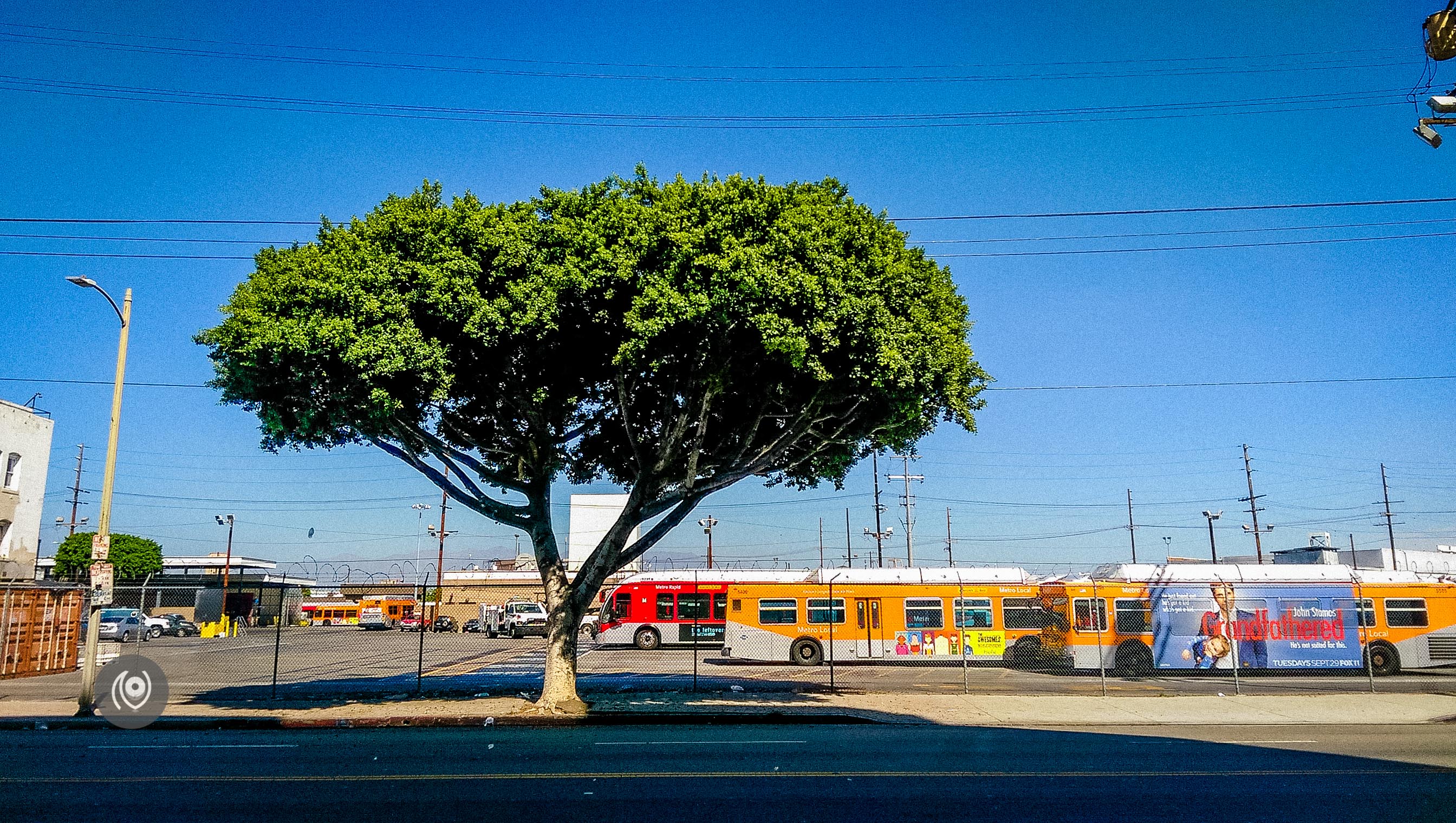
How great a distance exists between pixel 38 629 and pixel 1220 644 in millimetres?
36943

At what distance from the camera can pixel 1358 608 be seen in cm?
2777

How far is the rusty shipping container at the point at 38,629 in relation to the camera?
27484mm

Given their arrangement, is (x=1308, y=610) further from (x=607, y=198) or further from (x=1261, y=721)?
(x=607, y=198)

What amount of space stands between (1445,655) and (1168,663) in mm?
8809

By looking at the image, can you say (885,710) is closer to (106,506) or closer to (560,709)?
(560,709)

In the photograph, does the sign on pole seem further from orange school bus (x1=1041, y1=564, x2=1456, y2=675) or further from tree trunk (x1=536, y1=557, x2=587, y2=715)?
orange school bus (x1=1041, y1=564, x2=1456, y2=675)

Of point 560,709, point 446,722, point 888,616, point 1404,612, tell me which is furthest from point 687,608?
point 1404,612

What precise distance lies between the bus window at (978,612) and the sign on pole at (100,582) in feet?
79.6

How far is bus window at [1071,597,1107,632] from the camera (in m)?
28.9

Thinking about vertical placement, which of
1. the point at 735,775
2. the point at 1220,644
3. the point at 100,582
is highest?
the point at 100,582

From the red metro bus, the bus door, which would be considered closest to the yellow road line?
the bus door

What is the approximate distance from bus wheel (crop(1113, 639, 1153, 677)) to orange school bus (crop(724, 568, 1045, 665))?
106 inches

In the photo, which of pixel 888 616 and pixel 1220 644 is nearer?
pixel 1220 644

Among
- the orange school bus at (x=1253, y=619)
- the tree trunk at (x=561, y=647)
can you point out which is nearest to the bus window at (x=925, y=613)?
the orange school bus at (x=1253, y=619)
